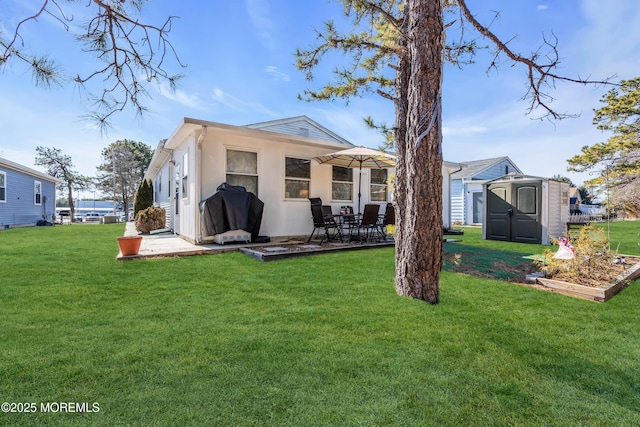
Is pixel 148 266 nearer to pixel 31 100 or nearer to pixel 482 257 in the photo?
pixel 31 100

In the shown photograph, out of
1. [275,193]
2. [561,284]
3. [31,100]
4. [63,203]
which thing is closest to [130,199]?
[275,193]

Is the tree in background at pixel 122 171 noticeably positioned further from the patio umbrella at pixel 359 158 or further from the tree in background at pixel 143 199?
the patio umbrella at pixel 359 158

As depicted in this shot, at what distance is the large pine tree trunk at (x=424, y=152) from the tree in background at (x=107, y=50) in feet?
7.64

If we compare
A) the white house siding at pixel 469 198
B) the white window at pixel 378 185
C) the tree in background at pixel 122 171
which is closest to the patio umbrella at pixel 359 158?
the white window at pixel 378 185

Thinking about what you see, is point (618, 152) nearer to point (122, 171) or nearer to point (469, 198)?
point (469, 198)

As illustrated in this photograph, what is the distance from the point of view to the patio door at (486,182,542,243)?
8094mm

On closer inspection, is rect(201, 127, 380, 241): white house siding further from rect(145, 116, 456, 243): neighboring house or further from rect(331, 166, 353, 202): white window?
rect(331, 166, 353, 202): white window

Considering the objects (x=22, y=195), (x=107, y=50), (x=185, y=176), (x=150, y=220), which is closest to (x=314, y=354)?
(x=107, y=50)

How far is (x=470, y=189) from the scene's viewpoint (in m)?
16.4

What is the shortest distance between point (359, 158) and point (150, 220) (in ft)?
24.8

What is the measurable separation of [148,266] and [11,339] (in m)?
2.59

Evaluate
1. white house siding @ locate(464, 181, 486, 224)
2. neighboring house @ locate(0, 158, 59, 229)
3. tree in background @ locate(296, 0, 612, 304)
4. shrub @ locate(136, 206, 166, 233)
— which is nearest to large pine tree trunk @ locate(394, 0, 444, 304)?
tree in background @ locate(296, 0, 612, 304)

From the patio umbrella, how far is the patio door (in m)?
3.66

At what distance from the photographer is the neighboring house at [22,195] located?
13102 mm
